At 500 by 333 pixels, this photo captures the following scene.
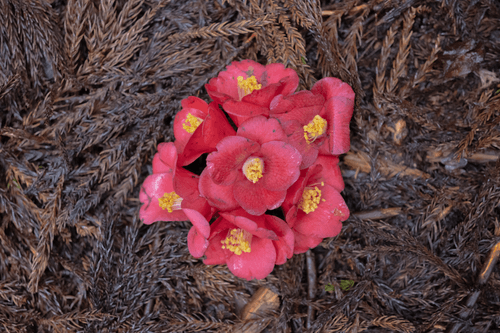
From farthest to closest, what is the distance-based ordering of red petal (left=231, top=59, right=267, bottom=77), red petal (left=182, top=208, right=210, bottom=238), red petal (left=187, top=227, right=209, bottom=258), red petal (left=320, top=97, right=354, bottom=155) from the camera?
red petal (left=231, top=59, right=267, bottom=77) → red petal (left=320, top=97, right=354, bottom=155) → red petal (left=187, top=227, right=209, bottom=258) → red petal (left=182, top=208, right=210, bottom=238)

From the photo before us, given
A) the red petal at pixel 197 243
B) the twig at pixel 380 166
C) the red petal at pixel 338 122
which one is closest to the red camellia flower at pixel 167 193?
the red petal at pixel 197 243

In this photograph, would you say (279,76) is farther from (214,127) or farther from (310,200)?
(310,200)

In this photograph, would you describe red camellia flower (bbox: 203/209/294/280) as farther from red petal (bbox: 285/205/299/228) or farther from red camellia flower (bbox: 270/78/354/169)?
red camellia flower (bbox: 270/78/354/169)

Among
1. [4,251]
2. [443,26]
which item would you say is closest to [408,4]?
[443,26]

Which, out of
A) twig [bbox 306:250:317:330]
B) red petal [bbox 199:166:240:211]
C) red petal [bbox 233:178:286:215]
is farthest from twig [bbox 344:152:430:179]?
red petal [bbox 199:166:240:211]

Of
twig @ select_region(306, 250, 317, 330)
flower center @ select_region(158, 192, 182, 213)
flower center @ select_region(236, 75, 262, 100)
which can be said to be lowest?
twig @ select_region(306, 250, 317, 330)

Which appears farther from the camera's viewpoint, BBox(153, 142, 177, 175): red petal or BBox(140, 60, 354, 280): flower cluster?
BBox(153, 142, 177, 175): red petal
